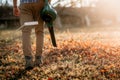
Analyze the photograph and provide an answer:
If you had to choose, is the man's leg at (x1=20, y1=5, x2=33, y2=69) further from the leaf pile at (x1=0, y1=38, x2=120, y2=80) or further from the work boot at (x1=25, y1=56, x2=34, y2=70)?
the leaf pile at (x1=0, y1=38, x2=120, y2=80)

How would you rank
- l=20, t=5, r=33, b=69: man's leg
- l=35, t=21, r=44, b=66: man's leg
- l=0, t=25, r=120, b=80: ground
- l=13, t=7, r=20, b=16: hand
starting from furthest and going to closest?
l=35, t=21, r=44, b=66: man's leg, l=13, t=7, r=20, b=16: hand, l=20, t=5, r=33, b=69: man's leg, l=0, t=25, r=120, b=80: ground

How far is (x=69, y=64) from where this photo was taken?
24.6ft

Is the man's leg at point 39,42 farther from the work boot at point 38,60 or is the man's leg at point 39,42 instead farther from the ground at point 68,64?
the ground at point 68,64

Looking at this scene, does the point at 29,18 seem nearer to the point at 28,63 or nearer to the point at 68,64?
the point at 28,63

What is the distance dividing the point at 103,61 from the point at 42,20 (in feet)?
5.27

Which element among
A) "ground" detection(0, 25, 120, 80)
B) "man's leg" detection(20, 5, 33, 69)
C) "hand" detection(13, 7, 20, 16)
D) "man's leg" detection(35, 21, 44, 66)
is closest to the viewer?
"ground" detection(0, 25, 120, 80)

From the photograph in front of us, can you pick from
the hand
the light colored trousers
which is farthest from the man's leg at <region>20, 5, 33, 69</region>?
the hand

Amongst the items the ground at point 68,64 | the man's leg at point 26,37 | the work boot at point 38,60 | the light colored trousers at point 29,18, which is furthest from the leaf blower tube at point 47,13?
the ground at point 68,64

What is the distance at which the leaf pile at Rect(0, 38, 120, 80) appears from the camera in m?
6.64

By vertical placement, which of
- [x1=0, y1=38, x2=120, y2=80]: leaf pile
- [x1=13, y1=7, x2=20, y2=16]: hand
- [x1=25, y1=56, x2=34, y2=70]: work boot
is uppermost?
[x1=13, y1=7, x2=20, y2=16]: hand

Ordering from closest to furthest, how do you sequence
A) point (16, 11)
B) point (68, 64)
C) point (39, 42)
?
point (16, 11), point (39, 42), point (68, 64)

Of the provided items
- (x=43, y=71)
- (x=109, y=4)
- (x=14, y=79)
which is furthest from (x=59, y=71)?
(x=109, y=4)

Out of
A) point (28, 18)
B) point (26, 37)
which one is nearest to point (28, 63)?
point (26, 37)

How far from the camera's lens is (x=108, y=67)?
7211mm
